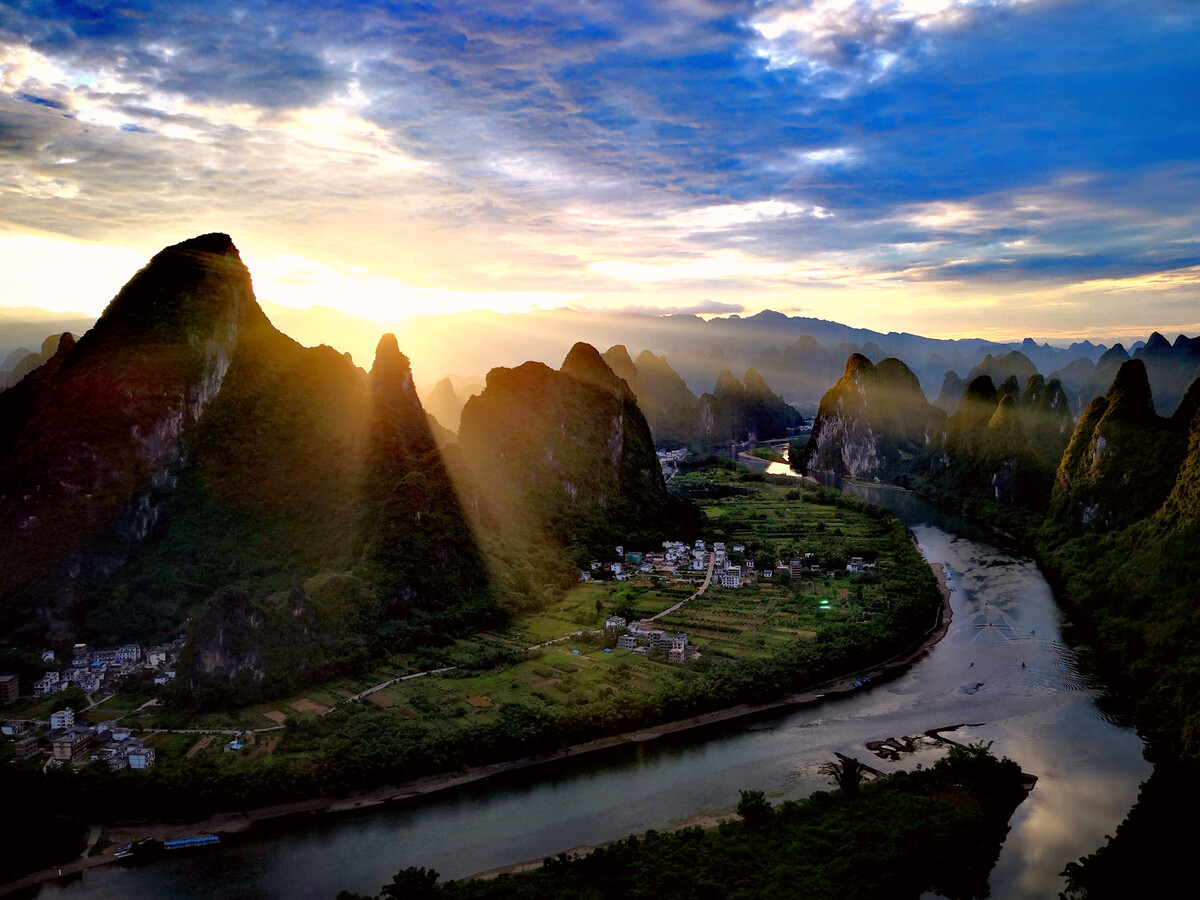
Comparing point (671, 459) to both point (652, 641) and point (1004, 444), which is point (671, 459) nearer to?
point (1004, 444)

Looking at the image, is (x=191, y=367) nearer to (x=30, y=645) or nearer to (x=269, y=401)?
(x=269, y=401)

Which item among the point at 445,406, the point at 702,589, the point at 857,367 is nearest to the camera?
the point at 702,589

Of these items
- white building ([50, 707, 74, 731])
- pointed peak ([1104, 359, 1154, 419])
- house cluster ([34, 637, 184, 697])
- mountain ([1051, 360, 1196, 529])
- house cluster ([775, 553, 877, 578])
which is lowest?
white building ([50, 707, 74, 731])

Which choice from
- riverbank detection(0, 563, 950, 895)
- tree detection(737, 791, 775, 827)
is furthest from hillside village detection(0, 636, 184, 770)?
tree detection(737, 791, 775, 827)

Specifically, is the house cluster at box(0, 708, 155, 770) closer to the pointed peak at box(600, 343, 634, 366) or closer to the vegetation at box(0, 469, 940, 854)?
the vegetation at box(0, 469, 940, 854)

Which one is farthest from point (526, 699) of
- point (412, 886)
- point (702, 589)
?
point (702, 589)
